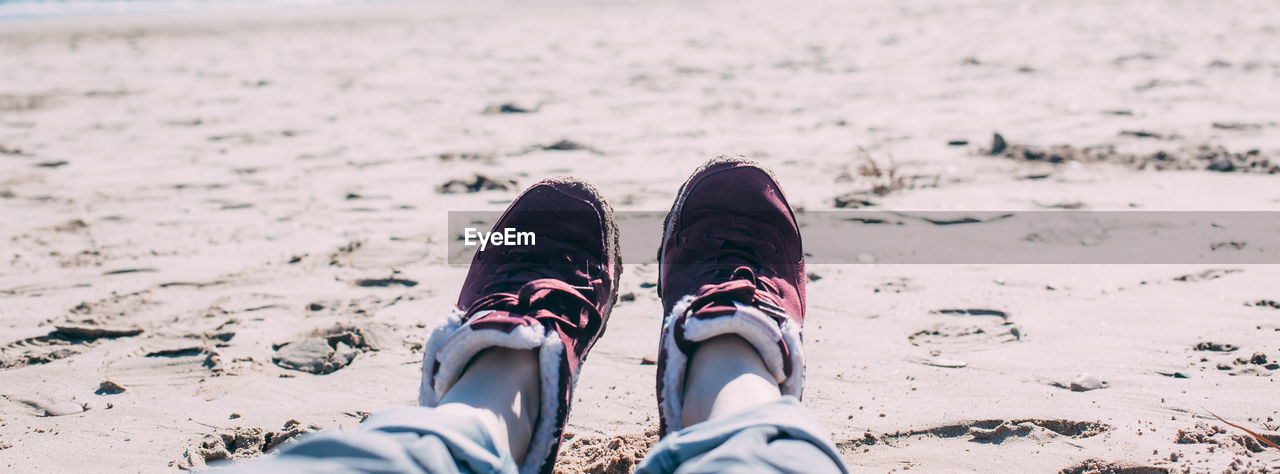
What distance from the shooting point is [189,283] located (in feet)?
8.25

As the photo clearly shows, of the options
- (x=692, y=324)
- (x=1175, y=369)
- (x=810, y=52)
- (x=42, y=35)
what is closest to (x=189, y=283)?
(x=692, y=324)

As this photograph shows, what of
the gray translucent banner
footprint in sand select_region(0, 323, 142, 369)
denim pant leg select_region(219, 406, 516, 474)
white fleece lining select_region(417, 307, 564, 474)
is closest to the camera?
denim pant leg select_region(219, 406, 516, 474)

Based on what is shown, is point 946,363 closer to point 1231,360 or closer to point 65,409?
point 1231,360

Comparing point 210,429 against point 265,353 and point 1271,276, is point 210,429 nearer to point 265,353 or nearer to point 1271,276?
point 265,353

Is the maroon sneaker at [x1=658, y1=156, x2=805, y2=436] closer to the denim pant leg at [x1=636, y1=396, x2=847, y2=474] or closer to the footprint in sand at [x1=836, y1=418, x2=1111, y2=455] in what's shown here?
the footprint in sand at [x1=836, y1=418, x2=1111, y2=455]

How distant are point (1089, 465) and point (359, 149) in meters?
3.32

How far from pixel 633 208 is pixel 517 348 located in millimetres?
1531

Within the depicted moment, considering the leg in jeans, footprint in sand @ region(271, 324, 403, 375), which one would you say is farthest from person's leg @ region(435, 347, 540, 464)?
footprint in sand @ region(271, 324, 403, 375)

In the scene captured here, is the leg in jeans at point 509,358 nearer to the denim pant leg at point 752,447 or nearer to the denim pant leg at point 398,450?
the denim pant leg at point 398,450

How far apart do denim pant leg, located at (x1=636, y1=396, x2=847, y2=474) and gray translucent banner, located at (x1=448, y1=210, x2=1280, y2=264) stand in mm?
1348

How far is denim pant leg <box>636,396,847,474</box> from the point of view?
1.17 metres

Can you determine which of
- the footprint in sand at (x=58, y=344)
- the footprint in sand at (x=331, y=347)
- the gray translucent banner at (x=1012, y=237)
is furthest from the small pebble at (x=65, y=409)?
the gray translucent banner at (x=1012, y=237)

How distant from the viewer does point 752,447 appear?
1197 millimetres

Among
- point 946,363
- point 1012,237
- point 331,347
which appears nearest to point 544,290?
point 331,347
